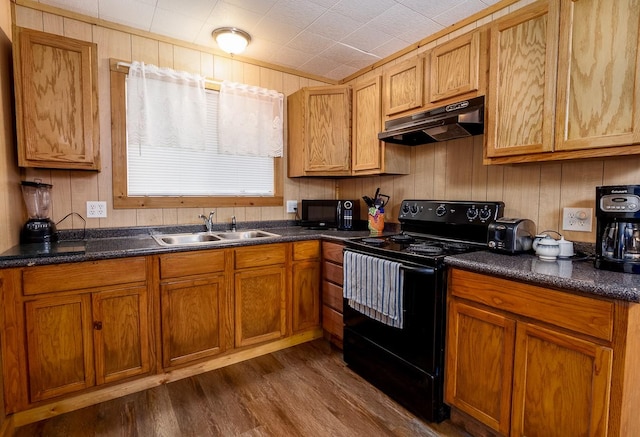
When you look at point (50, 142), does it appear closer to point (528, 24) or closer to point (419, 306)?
point (419, 306)

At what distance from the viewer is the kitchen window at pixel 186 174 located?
7.80ft

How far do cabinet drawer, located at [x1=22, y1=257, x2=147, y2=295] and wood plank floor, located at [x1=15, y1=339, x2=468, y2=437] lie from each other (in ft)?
2.33

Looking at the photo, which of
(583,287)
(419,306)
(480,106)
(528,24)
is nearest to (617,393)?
(583,287)

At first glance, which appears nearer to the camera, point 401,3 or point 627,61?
point 627,61

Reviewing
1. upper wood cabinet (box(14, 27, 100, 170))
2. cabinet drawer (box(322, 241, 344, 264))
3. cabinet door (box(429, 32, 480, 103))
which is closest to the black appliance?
cabinet drawer (box(322, 241, 344, 264))

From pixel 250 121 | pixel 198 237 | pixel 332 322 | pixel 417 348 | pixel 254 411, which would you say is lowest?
pixel 254 411

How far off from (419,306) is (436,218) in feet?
2.72

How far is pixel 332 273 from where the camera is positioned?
252cm

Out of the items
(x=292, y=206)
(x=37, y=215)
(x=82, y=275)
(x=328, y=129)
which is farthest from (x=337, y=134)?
(x=37, y=215)

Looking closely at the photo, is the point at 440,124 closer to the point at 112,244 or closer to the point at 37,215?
the point at 112,244

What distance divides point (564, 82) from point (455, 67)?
64 cm

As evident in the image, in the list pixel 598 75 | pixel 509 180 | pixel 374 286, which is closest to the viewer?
pixel 598 75

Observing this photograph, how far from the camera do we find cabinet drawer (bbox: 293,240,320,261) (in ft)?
8.23

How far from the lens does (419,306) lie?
5.65ft
